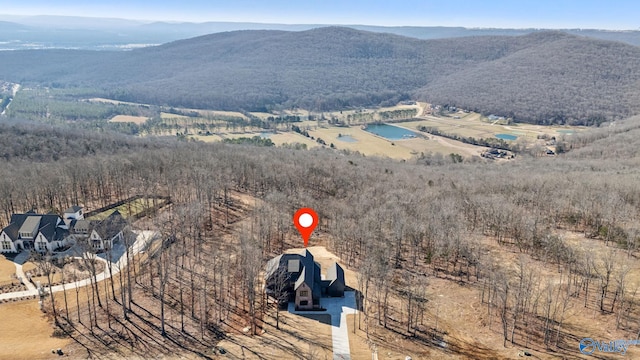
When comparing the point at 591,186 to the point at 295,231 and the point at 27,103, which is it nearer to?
the point at 295,231

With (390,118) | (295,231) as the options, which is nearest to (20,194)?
(295,231)

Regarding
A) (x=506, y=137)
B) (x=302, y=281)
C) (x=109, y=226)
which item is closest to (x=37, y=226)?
A: (x=109, y=226)

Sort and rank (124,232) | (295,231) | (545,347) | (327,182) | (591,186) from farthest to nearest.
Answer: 1. (327,182)
2. (591,186)
3. (295,231)
4. (124,232)
5. (545,347)

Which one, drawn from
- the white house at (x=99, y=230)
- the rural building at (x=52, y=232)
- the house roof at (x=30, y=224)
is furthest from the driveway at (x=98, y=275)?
the house roof at (x=30, y=224)

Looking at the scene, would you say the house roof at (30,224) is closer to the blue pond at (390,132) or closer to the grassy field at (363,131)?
the grassy field at (363,131)

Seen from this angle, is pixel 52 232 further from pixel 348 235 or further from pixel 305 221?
pixel 348 235

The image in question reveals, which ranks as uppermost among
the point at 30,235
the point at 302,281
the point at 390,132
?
the point at 390,132
